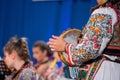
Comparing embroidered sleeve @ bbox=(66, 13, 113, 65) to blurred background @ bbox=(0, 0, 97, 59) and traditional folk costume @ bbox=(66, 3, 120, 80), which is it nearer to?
traditional folk costume @ bbox=(66, 3, 120, 80)

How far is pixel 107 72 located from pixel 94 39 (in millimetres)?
216

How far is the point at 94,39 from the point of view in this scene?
1.80 m

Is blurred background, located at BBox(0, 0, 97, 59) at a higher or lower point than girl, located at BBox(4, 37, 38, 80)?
higher

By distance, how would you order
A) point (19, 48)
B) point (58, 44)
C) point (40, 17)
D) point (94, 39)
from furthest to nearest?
point (40, 17)
point (19, 48)
point (58, 44)
point (94, 39)

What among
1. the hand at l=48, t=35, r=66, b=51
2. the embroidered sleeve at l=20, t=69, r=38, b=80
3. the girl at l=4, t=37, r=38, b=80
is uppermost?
the hand at l=48, t=35, r=66, b=51

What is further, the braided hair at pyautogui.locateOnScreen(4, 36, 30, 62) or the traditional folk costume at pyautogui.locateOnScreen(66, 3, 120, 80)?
the braided hair at pyautogui.locateOnScreen(4, 36, 30, 62)

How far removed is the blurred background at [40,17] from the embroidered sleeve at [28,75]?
102 inches

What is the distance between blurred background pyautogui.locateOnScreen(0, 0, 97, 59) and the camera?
5.73 metres

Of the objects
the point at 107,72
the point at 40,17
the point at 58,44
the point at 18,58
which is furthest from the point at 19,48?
the point at 40,17

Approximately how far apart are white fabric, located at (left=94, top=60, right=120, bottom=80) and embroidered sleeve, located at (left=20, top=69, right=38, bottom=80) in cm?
116

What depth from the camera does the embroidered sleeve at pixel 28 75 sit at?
9.62 ft

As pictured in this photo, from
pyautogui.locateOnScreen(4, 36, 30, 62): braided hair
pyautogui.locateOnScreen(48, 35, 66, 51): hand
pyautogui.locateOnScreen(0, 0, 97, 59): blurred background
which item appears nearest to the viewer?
pyautogui.locateOnScreen(48, 35, 66, 51): hand

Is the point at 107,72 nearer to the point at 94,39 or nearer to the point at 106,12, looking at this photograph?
the point at 94,39

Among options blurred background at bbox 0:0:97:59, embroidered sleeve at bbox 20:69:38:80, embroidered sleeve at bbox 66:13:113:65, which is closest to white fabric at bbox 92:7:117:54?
embroidered sleeve at bbox 66:13:113:65
